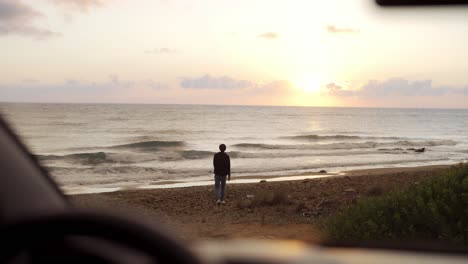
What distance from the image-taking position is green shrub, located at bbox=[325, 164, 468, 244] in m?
7.09

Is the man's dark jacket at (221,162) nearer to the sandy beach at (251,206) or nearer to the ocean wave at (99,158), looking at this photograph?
the sandy beach at (251,206)

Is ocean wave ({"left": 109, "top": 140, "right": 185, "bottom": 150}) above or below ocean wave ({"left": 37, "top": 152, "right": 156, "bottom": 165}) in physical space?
above

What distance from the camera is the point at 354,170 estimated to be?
35.0 metres

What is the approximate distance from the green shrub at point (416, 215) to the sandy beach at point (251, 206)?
1.93 m

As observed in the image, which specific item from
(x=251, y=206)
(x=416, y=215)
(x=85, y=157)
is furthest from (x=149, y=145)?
(x=416, y=215)

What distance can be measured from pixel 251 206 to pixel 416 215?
36.4ft

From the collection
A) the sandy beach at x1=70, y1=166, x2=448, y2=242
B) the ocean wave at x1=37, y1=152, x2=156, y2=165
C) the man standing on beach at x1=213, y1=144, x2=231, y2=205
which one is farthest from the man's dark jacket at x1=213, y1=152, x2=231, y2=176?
the ocean wave at x1=37, y1=152, x2=156, y2=165

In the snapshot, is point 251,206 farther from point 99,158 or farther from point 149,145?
point 149,145

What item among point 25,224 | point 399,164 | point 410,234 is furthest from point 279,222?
point 399,164

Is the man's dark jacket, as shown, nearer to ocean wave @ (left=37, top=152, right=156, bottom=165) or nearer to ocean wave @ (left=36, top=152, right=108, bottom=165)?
ocean wave @ (left=37, top=152, right=156, bottom=165)

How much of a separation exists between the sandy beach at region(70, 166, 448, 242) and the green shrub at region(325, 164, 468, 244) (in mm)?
1931

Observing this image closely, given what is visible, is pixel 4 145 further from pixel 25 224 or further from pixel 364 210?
pixel 364 210

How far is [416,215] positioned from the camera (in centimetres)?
742

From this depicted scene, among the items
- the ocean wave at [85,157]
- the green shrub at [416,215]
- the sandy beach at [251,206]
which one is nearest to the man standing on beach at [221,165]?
the sandy beach at [251,206]
